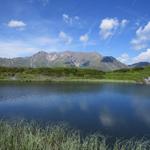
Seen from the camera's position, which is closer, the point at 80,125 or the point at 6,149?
the point at 6,149

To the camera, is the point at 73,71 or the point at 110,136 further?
the point at 73,71

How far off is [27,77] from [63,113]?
10330 centimetres

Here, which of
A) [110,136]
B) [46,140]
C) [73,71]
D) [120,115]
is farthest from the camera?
[73,71]

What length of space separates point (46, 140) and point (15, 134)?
6.77 ft

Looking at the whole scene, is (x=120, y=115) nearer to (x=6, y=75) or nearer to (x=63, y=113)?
(x=63, y=113)

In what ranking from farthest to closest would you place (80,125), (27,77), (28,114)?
(27,77) < (28,114) < (80,125)

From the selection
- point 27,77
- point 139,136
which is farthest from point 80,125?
point 27,77

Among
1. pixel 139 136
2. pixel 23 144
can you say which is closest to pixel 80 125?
pixel 139 136

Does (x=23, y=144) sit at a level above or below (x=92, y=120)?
above

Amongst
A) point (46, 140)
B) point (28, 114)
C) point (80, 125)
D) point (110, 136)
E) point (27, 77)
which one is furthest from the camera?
point (27, 77)

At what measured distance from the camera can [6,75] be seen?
143 metres

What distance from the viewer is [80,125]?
3062cm

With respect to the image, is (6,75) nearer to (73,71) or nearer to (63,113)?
(73,71)

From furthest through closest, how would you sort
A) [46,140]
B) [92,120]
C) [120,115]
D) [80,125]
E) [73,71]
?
[73,71]
[120,115]
[92,120]
[80,125]
[46,140]
